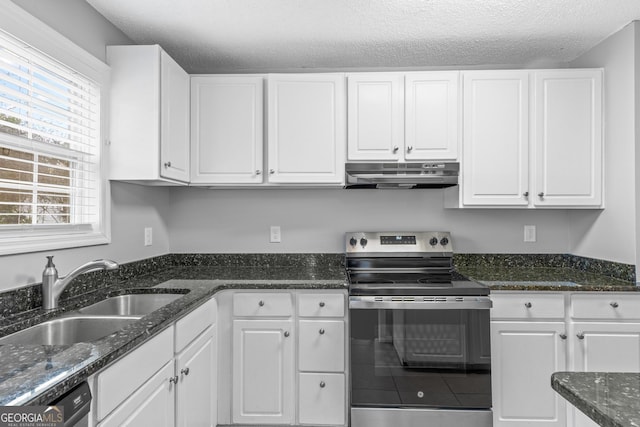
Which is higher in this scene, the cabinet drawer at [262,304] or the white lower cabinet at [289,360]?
the cabinet drawer at [262,304]

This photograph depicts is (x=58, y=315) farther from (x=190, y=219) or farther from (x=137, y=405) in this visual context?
(x=190, y=219)

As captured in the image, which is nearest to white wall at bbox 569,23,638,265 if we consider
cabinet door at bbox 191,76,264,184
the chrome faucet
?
cabinet door at bbox 191,76,264,184

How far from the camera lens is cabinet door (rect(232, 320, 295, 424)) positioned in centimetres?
233

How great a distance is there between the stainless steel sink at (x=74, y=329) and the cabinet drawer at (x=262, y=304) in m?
0.76

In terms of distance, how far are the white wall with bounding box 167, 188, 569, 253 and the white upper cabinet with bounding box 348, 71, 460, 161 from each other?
0.44m

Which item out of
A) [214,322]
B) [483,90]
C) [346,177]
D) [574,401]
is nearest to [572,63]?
[483,90]

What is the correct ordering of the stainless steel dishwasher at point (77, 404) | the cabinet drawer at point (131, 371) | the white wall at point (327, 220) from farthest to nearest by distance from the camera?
the white wall at point (327, 220), the cabinet drawer at point (131, 371), the stainless steel dishwasher at point (77, 404)

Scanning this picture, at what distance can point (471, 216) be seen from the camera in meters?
2.96

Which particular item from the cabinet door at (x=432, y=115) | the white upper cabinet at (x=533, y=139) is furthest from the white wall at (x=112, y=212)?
the white upper cabinet at (x=533, y=139)

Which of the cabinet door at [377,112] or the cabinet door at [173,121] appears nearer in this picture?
the cabinet door at [173,121]

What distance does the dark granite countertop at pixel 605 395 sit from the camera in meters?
0.72

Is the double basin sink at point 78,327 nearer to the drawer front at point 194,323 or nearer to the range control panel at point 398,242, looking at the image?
the drawer front at point 194,323

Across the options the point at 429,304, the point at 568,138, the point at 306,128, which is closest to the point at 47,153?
the point at 306,128

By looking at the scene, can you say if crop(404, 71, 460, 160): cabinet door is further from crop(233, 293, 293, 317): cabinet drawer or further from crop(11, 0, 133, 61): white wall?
crop(11, 0, 133, 61): white wall
